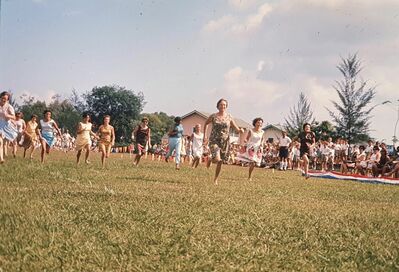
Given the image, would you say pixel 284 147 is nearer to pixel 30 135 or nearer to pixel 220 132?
pixel 30 135

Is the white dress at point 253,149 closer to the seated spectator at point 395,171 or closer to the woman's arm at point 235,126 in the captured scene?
the woman's arm at point 235,126

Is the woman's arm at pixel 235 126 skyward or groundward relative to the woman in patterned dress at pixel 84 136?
skyward

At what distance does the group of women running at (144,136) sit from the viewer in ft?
38.6

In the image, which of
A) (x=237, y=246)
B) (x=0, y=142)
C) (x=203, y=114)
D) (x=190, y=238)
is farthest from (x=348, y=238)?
(x=203, y=114)

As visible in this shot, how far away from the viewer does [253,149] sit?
556 inches

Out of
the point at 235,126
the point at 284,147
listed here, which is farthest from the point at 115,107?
the point at 235,126

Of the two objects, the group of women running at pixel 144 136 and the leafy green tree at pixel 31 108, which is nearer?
the group of women running at pixel 144 136

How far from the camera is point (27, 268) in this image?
3178mm

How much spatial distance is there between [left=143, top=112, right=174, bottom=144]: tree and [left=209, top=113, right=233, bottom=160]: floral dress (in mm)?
83442

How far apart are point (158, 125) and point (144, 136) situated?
10035 centimetres

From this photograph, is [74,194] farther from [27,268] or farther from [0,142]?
[0,142]

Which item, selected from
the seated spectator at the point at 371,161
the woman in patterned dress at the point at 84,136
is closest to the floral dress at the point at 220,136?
the woman in patterned dress at the point at 84,136

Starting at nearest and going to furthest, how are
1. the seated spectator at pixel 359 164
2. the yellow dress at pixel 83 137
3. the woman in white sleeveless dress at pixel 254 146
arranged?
the woman in white sleeveless dress at pixel 254 146 < the yellow dress at pixel 83 137 < the seated spectator at pixel 359 164

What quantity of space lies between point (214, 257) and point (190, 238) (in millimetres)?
625
